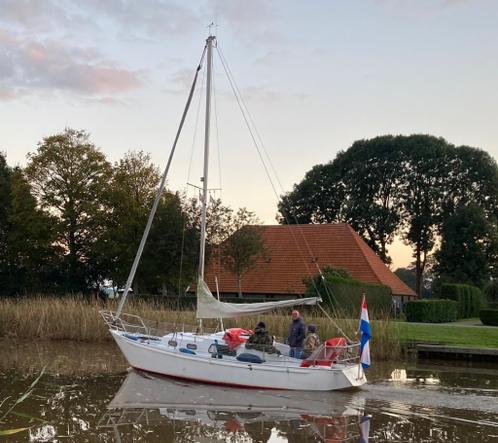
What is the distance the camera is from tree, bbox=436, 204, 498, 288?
4916 centimetres

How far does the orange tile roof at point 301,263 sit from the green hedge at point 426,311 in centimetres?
457

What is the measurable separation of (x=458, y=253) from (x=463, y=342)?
86.9 ft

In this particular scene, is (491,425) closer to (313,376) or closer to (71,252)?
(313,376)

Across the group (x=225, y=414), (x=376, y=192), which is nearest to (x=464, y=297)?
(x=376, y=192)

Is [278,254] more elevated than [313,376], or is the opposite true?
[278,254]

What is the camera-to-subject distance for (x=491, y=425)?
12.5 meters

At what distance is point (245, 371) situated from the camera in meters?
17.2

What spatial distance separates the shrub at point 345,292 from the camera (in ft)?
92.3

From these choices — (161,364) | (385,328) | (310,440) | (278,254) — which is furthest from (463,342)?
(278,254)

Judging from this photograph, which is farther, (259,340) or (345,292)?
(345,292)

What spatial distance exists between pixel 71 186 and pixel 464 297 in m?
25.3

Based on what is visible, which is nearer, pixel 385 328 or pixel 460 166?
pixel 385 328

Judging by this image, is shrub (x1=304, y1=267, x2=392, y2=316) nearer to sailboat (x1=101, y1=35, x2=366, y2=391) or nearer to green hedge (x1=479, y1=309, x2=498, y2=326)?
green hedge (x1=479, y1=309, x2=498, y2=326)

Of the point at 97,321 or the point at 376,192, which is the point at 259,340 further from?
the point at 376,192
